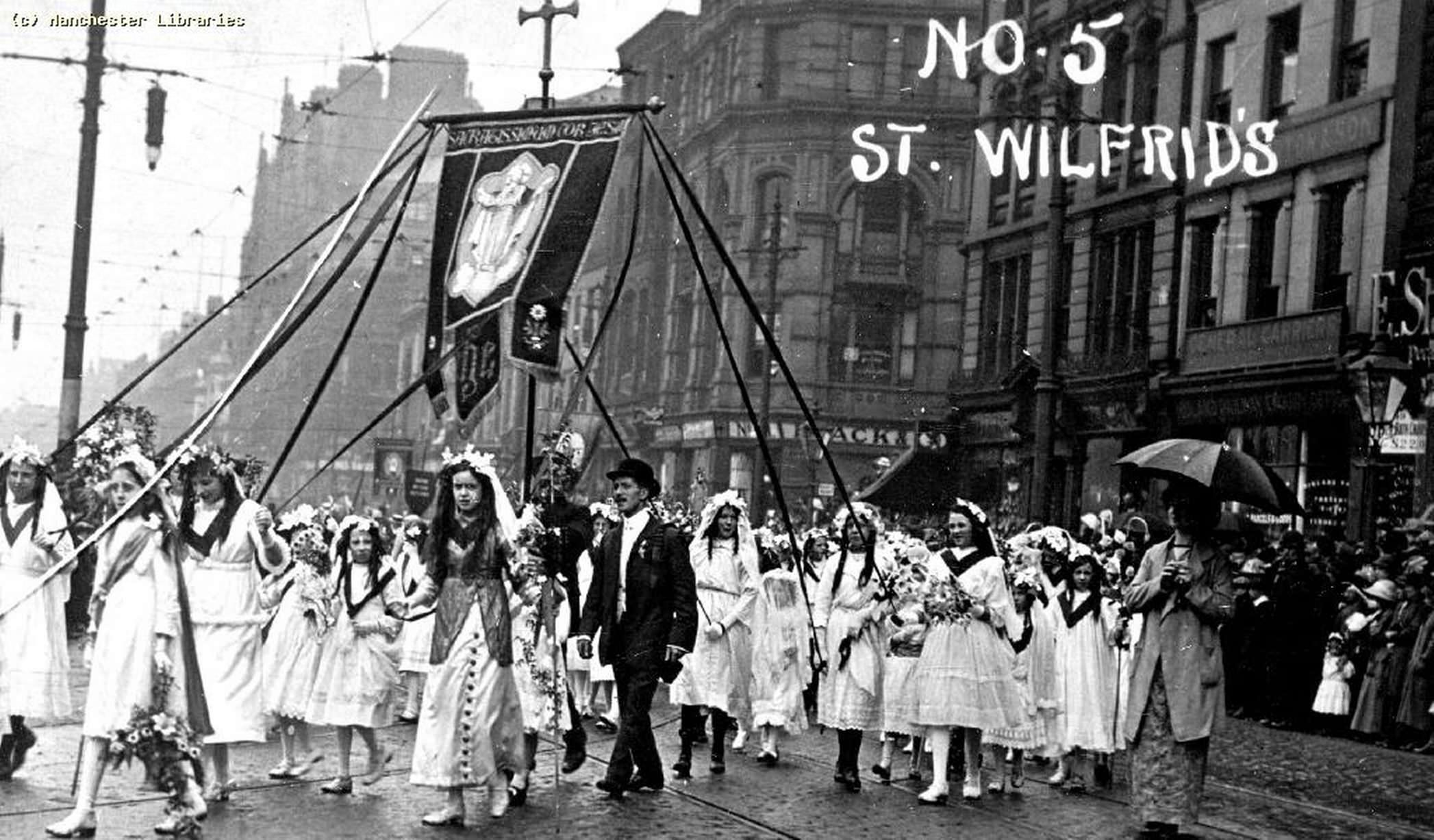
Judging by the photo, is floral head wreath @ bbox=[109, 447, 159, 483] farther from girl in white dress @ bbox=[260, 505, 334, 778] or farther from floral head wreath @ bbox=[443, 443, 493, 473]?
girl in white dress @ bbox=[260, 505, 334, 778]

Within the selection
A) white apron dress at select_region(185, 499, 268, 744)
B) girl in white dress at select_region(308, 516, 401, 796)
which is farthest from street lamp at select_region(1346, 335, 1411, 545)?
white apron dress at select_region(185, 499, 268, 744)

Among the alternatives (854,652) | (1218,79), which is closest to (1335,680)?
(854,652)

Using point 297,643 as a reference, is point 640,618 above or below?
above

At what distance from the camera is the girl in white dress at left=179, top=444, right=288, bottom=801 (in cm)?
956

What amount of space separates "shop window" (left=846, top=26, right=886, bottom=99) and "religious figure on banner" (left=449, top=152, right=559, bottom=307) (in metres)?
39.3

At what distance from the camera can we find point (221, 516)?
9.77m

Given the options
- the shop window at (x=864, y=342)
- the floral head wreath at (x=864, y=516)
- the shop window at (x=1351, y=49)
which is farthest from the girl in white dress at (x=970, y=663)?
the shop window at (x=864, y=342)

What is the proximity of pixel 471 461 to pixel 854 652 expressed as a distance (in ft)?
11.8

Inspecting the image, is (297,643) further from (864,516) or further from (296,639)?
(864,516)

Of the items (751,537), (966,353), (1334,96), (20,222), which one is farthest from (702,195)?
(751,537)

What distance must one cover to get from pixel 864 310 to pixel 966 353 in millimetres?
12117

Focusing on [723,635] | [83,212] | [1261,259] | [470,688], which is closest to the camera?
[470,688]

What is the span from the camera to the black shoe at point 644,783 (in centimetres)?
1051

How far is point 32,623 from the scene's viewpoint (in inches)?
400
